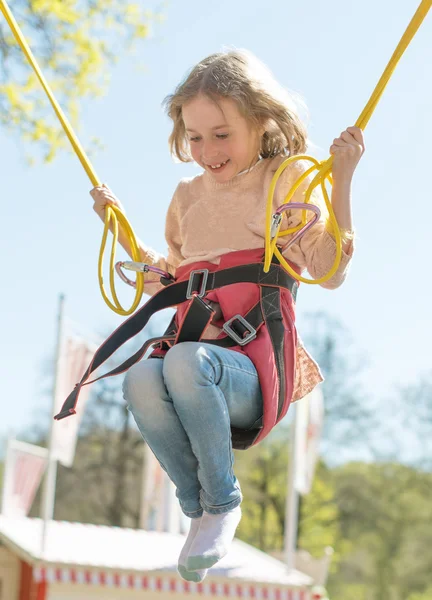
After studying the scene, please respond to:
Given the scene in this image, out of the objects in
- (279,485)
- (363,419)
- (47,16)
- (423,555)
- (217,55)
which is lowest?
(423,555)

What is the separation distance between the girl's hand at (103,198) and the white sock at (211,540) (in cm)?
105

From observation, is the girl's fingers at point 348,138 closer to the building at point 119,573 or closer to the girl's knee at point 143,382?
the girl's knee at point 143,382

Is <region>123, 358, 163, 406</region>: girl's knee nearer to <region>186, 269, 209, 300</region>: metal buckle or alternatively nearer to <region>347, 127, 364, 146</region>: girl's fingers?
<region>186, 269, 209, 300</region>: metal buckle

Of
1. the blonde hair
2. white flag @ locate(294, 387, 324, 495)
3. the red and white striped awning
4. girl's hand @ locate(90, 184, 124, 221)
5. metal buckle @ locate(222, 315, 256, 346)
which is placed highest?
the blonde hair

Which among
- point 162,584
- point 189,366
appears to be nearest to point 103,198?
point 189,366

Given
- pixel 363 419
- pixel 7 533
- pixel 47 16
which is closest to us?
pixel 47 16

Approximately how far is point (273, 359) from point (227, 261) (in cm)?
34

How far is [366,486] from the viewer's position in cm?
2738

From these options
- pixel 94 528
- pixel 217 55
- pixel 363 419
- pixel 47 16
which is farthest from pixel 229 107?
pixel 363 419

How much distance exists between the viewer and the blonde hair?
9.41 feet

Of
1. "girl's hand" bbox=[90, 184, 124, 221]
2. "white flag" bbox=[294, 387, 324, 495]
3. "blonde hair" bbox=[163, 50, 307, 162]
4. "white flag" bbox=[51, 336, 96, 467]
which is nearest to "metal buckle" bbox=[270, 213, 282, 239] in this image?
"blonde hair" bbox=[163, 50, 307, 162]

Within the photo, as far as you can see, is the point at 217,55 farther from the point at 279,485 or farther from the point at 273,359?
the point at 279,485

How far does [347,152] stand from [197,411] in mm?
808

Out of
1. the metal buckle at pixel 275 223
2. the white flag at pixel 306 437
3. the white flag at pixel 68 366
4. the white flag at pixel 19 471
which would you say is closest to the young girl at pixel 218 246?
the metal buckle at pixel 275 223
